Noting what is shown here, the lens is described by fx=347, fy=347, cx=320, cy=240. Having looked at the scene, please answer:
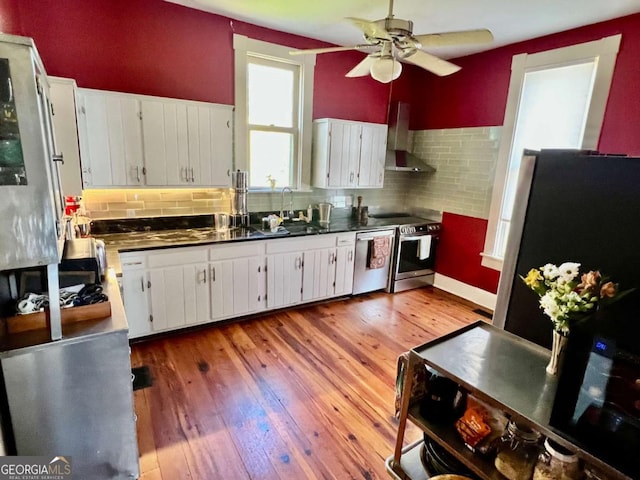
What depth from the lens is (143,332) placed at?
9.70 feet

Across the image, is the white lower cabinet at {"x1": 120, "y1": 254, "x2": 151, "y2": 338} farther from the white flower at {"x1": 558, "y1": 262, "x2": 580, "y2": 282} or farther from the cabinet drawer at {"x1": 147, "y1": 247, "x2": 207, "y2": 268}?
the white flower at {"x1": 558, "y1": 262, "x2": 580, "y2": 282}

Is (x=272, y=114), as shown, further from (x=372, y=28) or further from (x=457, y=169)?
(x=457, y=169)

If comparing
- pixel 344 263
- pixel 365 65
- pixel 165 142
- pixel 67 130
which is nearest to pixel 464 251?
pixel 344 263

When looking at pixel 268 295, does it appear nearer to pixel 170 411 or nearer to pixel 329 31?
pixel 170 411

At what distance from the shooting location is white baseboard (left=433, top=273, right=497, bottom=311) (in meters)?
4.13

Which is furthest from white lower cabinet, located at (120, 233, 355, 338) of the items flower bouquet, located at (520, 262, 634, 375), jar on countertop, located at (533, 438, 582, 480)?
jar on countertop, located at (533, 438, 582, 480)

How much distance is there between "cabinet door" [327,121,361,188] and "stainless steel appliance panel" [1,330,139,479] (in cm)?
291

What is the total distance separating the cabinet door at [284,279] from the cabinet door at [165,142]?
1175 mm

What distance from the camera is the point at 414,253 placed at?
14.8 ft

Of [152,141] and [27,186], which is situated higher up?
[152,141]

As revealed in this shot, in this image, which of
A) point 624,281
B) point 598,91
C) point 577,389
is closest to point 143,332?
point 577,389

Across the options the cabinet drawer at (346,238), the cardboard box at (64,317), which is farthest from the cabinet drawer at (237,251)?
the cardboard box at (64,317)

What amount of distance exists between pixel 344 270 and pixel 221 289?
4.71ft

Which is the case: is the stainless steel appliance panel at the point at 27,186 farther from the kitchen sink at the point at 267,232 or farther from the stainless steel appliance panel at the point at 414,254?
the stainless steel appliance panel at the point at 414,254
